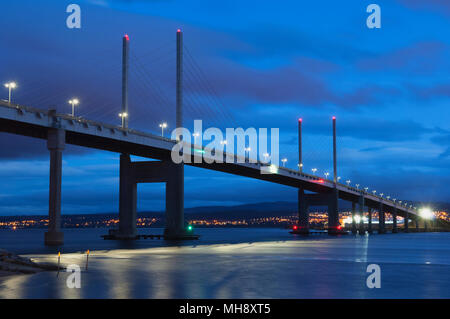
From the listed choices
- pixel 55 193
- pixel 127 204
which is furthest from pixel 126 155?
pixel 55 193

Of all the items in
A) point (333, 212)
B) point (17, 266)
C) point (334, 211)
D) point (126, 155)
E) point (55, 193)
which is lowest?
point (17, 266)

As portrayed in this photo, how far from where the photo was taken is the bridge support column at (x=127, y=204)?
87.7 metres

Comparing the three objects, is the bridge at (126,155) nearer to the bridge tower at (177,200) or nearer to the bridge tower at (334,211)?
the bridge tower at (177,200)

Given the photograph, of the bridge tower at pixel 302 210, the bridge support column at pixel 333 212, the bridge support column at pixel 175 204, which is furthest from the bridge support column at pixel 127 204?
the bridge support column at pixel 333 212

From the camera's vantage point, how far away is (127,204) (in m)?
88.2

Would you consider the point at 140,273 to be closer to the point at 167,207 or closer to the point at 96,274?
the point at 96,274

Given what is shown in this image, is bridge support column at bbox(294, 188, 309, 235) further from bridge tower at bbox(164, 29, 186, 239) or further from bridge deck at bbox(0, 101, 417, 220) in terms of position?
bridge tower at bbox(164, 29, 186, 239)

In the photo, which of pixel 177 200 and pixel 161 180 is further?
pixel 161 180

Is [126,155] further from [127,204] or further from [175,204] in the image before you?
[175,204]

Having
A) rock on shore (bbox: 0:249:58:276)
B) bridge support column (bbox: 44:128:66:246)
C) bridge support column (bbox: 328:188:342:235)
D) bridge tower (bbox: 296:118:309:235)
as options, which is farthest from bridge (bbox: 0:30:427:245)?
rock on shore (bbox: 0:249:58:276)

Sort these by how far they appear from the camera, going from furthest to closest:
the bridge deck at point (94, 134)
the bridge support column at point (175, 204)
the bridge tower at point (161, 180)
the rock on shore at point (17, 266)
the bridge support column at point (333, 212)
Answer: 1. the bridge support column at point (333, 212)
2. the bridge support column at point (175, 204)
3. the bridge tower at point (161, 180)
4. the bridge deck at point (94, 134)
5. the rock on shore at point (17, 266)

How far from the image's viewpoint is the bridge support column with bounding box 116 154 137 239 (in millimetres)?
87688

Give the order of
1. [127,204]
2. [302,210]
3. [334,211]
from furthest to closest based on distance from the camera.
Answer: [302,210]
[334,211]
[127,204]

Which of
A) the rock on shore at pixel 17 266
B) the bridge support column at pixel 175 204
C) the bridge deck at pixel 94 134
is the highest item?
the bridge deck at pixel 94 134
